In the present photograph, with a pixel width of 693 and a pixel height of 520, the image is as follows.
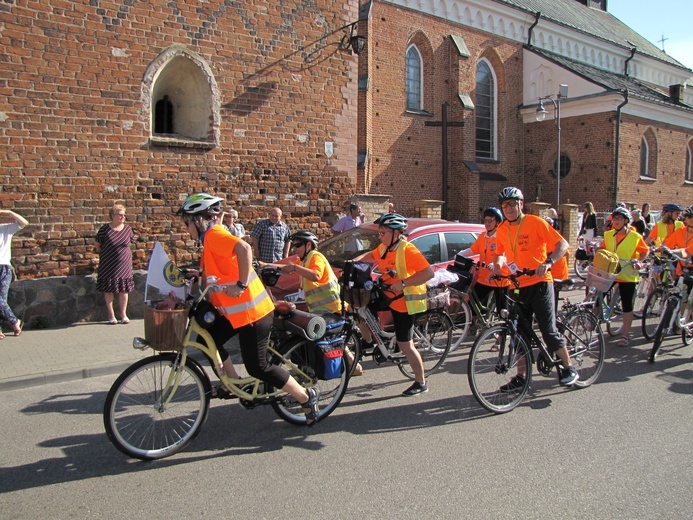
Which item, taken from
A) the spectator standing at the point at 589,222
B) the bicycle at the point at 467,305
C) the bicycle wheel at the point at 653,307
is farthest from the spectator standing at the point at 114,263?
the spectator standing at the point at 589,222

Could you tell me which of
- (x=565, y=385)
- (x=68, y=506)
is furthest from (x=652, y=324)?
(x=68, y=506)

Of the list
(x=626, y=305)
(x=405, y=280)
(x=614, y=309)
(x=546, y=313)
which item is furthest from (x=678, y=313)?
(x=405, y=280)

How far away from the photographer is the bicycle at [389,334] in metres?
5.64

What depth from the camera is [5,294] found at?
793 centimetres

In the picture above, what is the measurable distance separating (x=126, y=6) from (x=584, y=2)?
107 ft

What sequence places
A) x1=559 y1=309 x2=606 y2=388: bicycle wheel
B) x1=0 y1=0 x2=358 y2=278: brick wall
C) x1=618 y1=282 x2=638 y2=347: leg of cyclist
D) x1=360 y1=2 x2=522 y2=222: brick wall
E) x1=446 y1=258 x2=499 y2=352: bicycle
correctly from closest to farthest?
x1=559 y1=309 x2=606 y2=388: bicycle wheel, x1=446 y1=258 x2=499 y2=352: bicycle, x1=618 y1=282 x2=638 y2=347: leg of cyclist, x1=0 y1=0 x2=358 y2=278: brick wall, x1=360 y1=2 x2=522 y2=222: brick wall

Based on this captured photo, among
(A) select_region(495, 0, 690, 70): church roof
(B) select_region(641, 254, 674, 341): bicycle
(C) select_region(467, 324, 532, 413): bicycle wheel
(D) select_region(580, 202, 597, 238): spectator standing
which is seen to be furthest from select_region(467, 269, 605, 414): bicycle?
(A) select_region(495, 0, 690, 70): church roof

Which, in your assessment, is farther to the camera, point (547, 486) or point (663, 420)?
point (663, 420)

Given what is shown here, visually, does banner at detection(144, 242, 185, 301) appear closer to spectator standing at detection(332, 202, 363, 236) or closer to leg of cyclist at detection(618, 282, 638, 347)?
leg of cyclist at detection(618, 282, 638, 347)

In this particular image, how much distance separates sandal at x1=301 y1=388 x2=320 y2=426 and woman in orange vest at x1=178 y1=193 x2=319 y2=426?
0.93ft

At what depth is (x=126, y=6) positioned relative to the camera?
9.48 meters

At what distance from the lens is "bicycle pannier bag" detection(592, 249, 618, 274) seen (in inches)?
289

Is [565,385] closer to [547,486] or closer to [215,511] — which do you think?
[547,486]

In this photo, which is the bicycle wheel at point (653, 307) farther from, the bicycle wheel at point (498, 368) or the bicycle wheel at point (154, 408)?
the bicycle wheel at point (154, 408)
